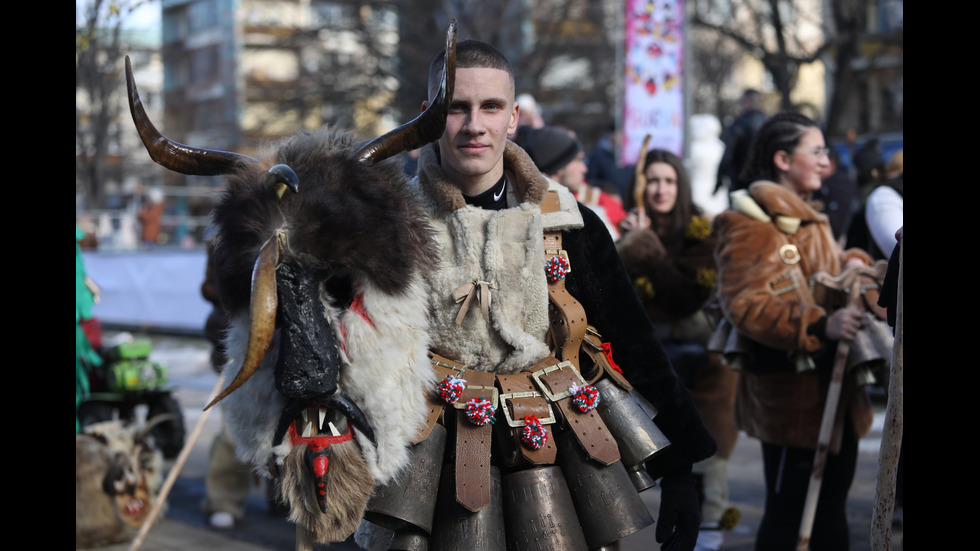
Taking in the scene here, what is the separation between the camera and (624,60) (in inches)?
373

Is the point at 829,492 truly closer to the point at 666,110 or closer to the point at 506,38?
the point at 666,110

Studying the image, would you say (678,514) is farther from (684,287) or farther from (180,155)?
(684,287)

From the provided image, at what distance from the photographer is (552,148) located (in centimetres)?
609

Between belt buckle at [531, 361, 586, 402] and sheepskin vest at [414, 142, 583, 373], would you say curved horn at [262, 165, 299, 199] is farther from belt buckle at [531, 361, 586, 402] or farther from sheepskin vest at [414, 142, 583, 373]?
belt buckle at [531, 361, 586, 402]

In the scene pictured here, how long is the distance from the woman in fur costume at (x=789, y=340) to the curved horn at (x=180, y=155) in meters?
2.45

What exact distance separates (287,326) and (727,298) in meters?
2.47

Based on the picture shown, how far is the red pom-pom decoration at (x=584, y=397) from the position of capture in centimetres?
289

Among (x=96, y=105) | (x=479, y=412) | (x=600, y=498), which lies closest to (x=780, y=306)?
(x=600, y=498)

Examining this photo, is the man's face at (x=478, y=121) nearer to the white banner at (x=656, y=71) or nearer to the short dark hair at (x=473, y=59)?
the short dark hair at (x=473, y=59)

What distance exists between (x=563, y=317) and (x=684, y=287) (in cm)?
250

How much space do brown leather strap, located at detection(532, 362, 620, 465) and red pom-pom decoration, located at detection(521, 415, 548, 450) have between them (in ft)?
0.30

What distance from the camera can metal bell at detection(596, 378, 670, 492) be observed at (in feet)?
9.62

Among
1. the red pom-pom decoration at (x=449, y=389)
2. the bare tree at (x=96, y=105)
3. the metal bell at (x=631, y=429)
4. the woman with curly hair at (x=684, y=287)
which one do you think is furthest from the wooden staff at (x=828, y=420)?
the bare tree at (x=96, y=105)
